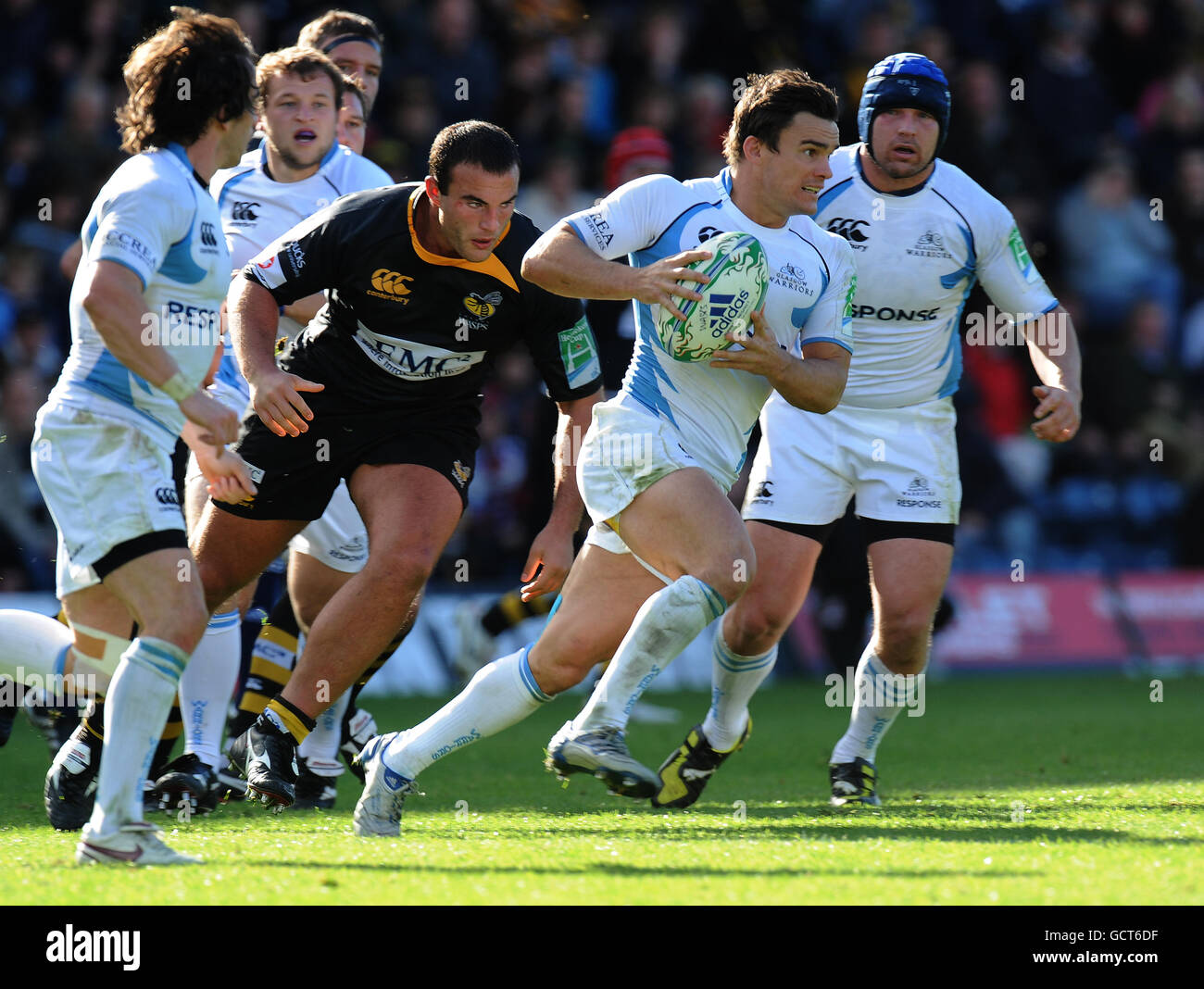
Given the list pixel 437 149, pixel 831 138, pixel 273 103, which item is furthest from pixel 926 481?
pixel 273 103

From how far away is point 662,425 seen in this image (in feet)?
18.1

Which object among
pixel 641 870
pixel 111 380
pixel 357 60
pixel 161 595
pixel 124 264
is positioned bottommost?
pixel 641 870

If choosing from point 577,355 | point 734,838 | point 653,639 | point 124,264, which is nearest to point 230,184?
point 577,355

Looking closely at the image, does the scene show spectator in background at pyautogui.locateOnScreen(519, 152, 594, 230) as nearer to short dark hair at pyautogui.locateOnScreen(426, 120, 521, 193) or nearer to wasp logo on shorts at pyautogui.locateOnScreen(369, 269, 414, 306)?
wasp logo on shorts at pyautogui.locateOnScreen(369, 269, 414, 306)

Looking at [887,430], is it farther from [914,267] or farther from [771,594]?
[771,594]

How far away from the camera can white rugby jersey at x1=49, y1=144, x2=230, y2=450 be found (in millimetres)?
4566

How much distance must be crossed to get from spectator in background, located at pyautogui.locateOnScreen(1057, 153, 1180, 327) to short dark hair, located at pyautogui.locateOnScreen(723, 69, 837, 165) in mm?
11428

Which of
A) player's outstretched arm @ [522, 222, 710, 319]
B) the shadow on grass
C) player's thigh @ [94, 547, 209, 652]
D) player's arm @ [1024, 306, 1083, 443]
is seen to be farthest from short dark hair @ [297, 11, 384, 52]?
the shadow on grass

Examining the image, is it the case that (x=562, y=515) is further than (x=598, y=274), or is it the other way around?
(x=562, y=515)

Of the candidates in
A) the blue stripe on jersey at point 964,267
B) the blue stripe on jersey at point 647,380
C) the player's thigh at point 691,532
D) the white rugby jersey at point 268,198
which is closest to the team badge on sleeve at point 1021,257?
the blue stripe on jersey at point 964,267

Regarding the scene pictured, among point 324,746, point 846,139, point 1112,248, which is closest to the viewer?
point 324,746

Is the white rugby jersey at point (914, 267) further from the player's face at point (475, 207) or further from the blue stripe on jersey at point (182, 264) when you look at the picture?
the blue stripe on jersey at point (182, 264)

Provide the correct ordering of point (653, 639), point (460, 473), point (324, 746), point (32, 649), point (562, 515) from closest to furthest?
point (653, 639) < point (32, 649) < point (562, 515) < point (460, 473) < point (324, 746)

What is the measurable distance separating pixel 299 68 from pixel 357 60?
3.80 ft
